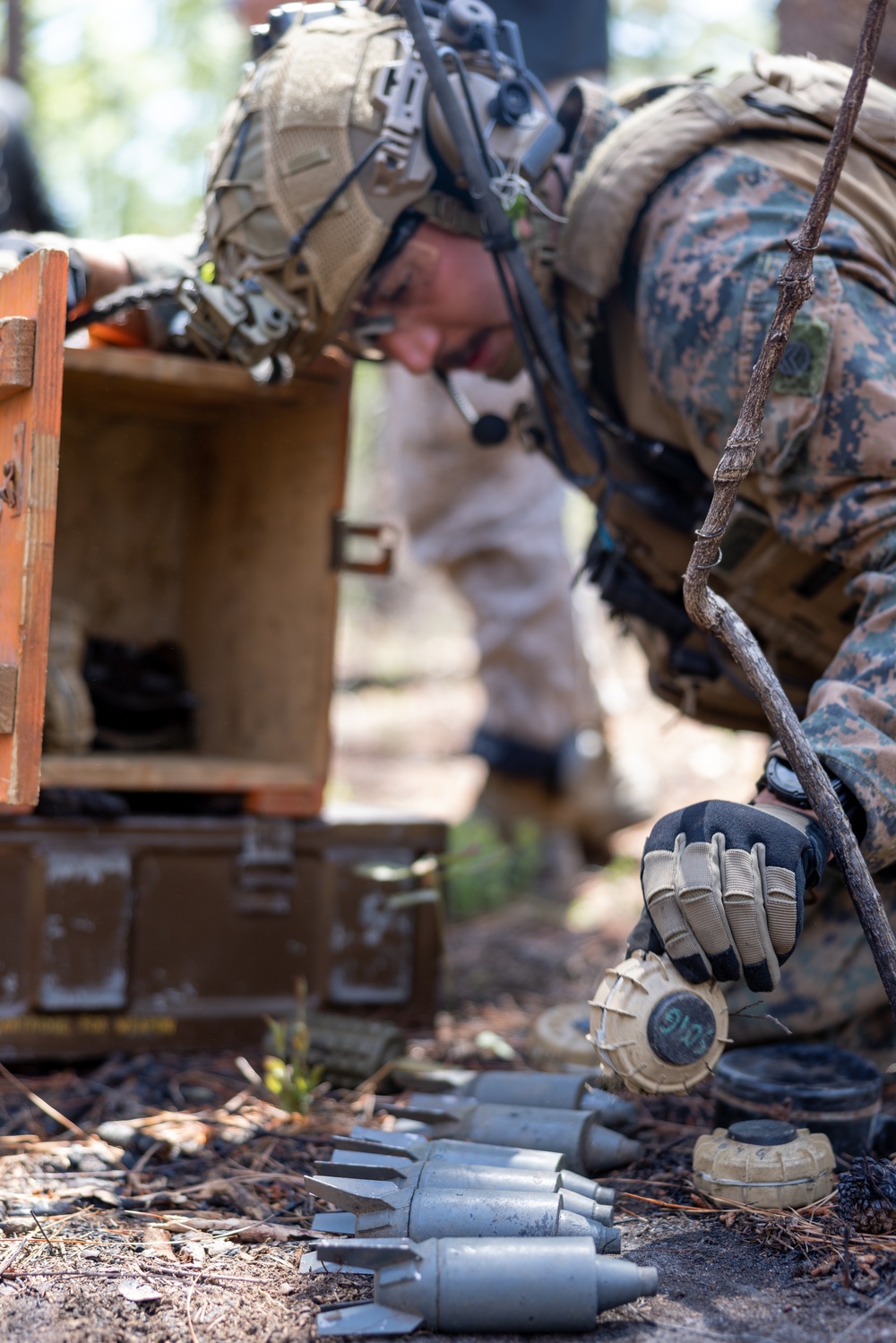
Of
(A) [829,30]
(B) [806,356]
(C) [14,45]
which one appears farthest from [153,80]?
(B) [806,356]

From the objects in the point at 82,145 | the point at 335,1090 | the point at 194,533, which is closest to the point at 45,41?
the point at 82,145

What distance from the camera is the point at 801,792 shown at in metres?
1.71

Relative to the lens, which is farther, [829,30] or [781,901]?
[829,30]

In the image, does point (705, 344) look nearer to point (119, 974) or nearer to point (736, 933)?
point (736, 933)

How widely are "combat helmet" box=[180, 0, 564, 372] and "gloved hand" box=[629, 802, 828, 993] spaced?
1256 millimetres

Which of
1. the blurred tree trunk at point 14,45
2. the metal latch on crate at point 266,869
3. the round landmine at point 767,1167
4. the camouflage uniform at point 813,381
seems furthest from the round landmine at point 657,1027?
the blurred tree trunk at point 14,45

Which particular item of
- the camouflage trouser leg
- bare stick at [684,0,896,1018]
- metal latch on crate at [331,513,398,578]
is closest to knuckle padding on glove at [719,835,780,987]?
bare stick at [684,0,896,1018]

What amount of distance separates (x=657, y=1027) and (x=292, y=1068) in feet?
2.99

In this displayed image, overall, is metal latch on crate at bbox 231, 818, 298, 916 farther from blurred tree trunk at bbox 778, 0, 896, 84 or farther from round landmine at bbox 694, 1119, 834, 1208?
blurred tree trunk at bbox 778, 0, 896, 84

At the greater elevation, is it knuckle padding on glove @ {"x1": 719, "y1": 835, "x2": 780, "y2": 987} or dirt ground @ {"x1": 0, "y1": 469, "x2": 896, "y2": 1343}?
knuckle padding on glove @ {"x1": 719, "y1": 835, "x2": 780, "y2": 987}

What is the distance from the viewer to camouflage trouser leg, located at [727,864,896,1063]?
2.47 m

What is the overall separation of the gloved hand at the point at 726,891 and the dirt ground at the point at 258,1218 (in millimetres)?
351

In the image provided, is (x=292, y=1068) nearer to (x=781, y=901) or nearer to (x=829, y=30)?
(x=781, y=901)

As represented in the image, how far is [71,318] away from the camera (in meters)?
2.49
